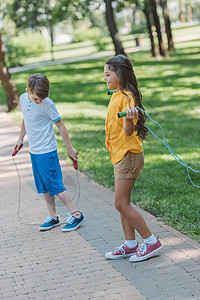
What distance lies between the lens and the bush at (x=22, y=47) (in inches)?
1313

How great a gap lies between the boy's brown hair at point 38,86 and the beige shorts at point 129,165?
50.7 inches

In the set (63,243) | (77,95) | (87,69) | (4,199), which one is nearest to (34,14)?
(87,69)

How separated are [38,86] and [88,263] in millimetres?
1825

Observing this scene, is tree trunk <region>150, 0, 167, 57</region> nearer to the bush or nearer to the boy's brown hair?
the bush

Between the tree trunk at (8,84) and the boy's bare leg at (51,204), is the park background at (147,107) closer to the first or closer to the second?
the tree trunk at (8,84)

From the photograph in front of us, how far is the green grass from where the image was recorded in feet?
19.8

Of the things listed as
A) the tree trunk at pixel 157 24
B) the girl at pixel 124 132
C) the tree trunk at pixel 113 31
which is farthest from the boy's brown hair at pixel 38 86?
the tree trunk at pixel 157 24

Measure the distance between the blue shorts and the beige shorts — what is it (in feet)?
3.96

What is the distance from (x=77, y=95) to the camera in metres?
18.8

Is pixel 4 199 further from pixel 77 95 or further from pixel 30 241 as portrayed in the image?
pixel 77 95

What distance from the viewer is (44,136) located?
4992mm

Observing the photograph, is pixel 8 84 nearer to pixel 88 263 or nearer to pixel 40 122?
pixel 40 122

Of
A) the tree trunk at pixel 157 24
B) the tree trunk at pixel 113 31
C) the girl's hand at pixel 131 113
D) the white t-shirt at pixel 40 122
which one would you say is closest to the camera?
the girl's hand at pixel 131 113

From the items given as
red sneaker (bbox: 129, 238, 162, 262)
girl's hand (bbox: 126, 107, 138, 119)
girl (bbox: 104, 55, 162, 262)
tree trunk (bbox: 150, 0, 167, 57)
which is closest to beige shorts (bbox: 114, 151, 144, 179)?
girl (bbox: 104, 55, 162, 262)
